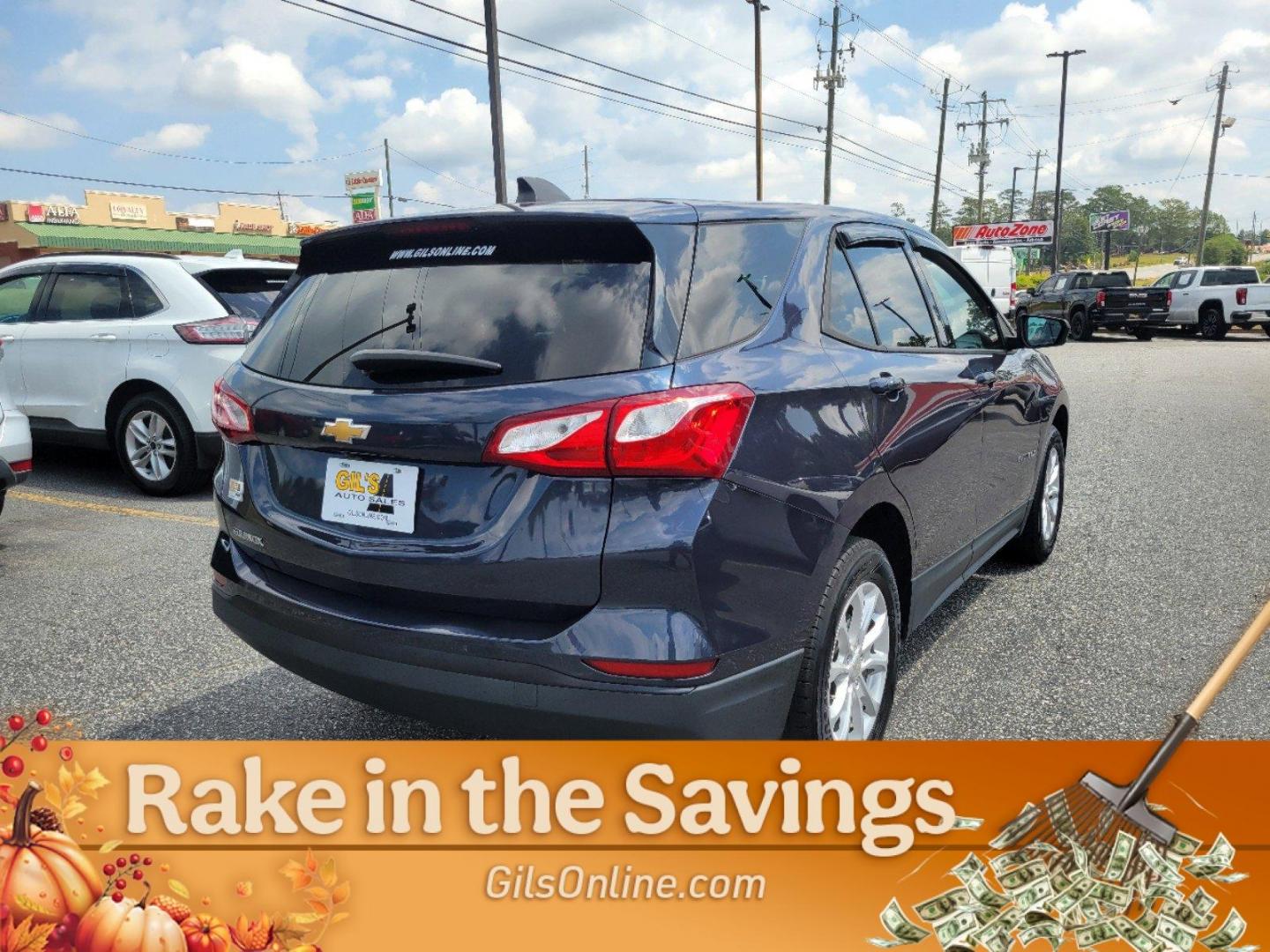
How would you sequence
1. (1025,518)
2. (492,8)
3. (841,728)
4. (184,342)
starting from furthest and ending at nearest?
(492,8)
(184,342)
(1025,518)
(841,728)

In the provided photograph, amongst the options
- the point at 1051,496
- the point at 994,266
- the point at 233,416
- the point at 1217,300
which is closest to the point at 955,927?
the point at 233,416

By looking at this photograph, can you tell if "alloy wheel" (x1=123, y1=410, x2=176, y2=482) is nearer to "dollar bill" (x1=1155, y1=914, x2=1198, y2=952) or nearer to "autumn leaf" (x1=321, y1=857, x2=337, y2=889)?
"autumn leaf" (x1=321, y1=857, x2=337, y2=889)

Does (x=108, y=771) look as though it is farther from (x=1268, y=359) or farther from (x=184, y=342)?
(x=1268, y=359)

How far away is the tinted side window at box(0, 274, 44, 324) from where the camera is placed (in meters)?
7.84

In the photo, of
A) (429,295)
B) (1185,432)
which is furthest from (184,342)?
(1185,432)

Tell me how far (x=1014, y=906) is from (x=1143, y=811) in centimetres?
34

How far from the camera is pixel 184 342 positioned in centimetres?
695

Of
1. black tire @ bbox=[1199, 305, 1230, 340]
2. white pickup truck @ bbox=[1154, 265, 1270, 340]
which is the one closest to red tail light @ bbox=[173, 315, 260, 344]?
white pickup truck @ bbox=[1154, 265, 1270, 340]

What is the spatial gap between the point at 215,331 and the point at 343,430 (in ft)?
16.3

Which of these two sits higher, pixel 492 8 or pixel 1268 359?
pixel 492 8

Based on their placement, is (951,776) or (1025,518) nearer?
(951,776)

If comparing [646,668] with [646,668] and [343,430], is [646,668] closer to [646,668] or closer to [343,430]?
[646,668]

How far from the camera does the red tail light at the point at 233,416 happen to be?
9.32ft

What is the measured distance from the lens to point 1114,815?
2164mm
